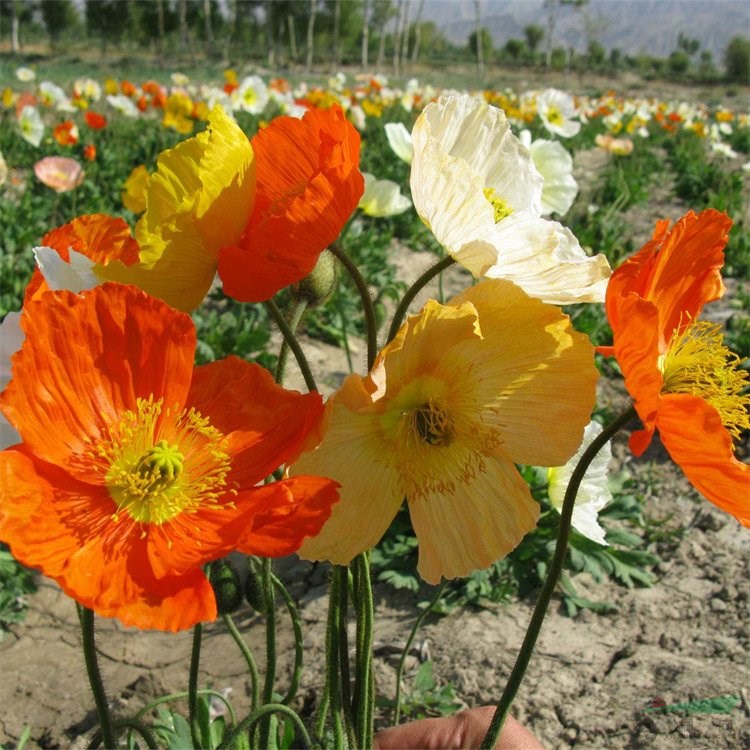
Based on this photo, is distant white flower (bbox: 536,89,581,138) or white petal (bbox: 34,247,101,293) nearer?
white petal (bbox: 34,247,101,293)

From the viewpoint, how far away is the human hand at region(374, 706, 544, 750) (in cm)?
122

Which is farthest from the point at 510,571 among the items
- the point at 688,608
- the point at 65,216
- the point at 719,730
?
the point at 65,216

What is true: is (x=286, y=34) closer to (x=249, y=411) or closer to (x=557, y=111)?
(x=557, y=111)

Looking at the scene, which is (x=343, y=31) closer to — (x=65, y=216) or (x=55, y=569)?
(x=65, y=216)

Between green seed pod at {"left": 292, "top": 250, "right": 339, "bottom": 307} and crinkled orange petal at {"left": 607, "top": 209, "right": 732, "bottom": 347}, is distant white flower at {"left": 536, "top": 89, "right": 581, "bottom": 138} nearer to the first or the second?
green seed pod at {"left": 292, "top": 250, "right": 339, "bottom": 307}

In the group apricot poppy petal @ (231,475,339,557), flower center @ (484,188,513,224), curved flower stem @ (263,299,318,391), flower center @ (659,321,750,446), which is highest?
flower center @ (484,188,513,224)

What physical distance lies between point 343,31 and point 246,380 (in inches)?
2182

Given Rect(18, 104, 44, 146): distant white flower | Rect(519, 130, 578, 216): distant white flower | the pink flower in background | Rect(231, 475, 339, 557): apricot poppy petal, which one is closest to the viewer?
Rect(231, 475, 339, 557): apricot poppy petal

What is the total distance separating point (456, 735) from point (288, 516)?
717mm

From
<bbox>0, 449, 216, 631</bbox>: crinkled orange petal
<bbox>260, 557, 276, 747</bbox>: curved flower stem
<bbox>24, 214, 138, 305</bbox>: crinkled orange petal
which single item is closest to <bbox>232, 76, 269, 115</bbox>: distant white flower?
<bbox>24, 214, 138, 305</bbox>: crinkled orange petal

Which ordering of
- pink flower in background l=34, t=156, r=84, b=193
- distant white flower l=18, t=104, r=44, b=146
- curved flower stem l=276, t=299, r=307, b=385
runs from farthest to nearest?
1. distant white flower l=18, t=104, r=44, b=146
2. pink flower in background l=34, t=156, r=84, b=193
3. curved flower stem l=276, t=299, r=307, b=385

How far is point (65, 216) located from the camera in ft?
18.2

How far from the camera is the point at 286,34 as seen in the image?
51938 millimetres

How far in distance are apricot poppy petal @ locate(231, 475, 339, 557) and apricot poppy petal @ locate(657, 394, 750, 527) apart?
300mm
